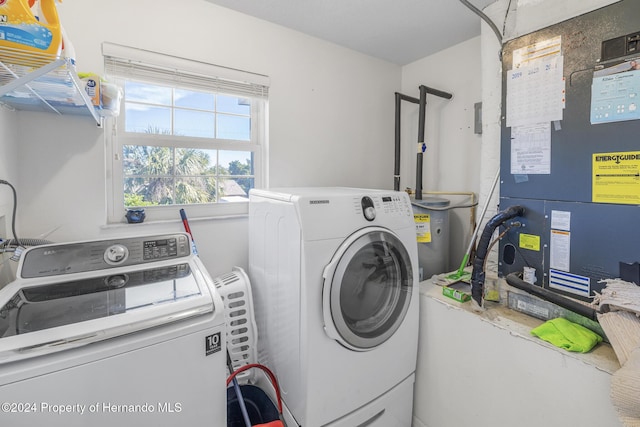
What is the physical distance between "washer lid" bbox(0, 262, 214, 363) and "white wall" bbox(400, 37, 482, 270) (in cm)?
212

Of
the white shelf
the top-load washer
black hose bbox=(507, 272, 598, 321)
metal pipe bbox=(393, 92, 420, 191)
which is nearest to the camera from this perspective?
the top-load washer

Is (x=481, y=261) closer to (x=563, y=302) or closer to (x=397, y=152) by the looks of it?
(x=563, y=302)

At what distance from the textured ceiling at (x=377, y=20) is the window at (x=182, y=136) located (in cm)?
46

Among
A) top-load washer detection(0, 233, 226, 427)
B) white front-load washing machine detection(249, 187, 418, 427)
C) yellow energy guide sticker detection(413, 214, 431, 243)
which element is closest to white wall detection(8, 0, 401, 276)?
top-load washer detection(0, 233, 226, 427)

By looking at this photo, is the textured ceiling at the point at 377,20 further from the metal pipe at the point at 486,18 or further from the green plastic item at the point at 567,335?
Answer: the green plastic item at the point at 567,335

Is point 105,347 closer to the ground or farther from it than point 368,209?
closer to the ground

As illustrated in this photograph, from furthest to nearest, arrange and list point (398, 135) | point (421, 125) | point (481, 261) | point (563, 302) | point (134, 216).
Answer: point (398, 135) < point (421, 125) < point (134, 216) < point (481, 261) < point (563, 302)

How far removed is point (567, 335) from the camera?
4.10 feet

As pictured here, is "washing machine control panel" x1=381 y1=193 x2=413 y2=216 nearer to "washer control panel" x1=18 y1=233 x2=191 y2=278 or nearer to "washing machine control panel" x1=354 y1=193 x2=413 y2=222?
"washing machine control panel" x1=354 y1=193 x2=413 y2=222

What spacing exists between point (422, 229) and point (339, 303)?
1.03 m

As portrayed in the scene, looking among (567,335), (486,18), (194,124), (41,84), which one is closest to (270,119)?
(194,124)

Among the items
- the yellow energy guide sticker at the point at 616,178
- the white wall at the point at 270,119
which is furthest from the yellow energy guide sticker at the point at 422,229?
the yellow energy guide sticker at the point at 616,178

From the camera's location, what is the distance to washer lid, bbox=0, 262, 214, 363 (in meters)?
0.85

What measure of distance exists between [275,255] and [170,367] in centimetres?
73
